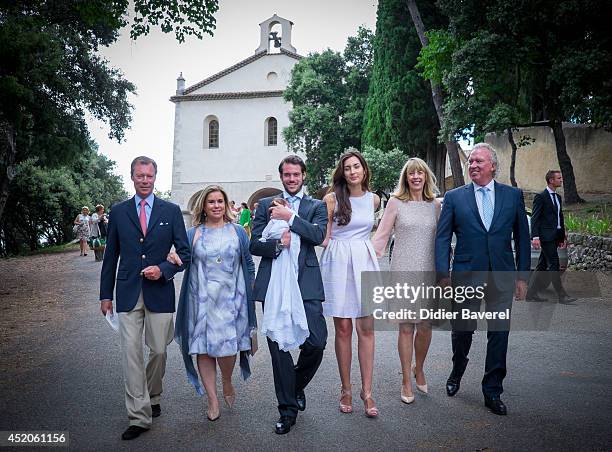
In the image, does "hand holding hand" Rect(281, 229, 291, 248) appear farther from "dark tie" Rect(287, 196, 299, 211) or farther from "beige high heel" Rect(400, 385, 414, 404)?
"beige high heel" Rect(400, 385, 414, 404)

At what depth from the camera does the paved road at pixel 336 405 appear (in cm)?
402

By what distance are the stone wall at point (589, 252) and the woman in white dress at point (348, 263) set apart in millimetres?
10482

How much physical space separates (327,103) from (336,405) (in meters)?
32.7

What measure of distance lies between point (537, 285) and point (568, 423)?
21.5 feet

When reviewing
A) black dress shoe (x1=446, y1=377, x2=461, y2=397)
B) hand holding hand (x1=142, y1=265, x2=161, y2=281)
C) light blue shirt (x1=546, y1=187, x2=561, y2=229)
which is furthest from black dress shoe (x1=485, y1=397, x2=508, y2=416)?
light blue shirt (x1=546, y1=187, x2=561, y2=229)

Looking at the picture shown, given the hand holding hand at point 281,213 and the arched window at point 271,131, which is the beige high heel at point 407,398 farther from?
the arched window at point 271,131

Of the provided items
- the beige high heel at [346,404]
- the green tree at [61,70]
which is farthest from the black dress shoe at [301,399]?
the green tree at [61,70]

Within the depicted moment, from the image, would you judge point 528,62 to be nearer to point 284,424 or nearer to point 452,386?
point 452,386

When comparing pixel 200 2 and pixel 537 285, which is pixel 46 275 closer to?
pixel 200 2

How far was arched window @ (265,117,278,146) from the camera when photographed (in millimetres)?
43719

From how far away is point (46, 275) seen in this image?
53.9 ft

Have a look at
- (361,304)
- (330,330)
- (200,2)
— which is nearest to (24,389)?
(361,304)

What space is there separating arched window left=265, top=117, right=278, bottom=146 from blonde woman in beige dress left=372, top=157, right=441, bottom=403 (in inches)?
1536

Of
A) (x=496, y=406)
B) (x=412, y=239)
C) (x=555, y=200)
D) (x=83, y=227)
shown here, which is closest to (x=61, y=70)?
(x=83, y=227)
